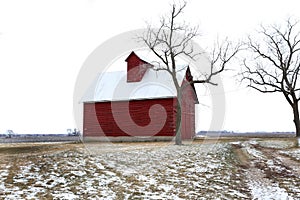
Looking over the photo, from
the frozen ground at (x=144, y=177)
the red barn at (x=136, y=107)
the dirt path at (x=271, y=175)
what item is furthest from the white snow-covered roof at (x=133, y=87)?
the frozen ground at (x=144, y=177)

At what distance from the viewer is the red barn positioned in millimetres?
28750

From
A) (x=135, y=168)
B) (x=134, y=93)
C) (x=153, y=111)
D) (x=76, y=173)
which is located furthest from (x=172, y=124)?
(x=76, y=173)

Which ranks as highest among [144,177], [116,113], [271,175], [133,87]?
[133,87]

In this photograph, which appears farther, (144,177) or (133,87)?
(133,87)

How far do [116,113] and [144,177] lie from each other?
20.0 meters

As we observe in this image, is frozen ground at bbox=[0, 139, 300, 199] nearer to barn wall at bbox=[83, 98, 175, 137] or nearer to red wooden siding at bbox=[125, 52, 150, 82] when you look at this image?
barn wall at bbox=[83, 98, 175, 137]

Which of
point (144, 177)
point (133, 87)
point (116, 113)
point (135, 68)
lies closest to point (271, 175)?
point (144, 177)

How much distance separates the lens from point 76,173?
1076 centimetres

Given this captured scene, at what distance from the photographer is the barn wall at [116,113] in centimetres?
2856

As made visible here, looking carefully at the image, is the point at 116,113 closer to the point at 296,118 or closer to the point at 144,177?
the point at 296,118

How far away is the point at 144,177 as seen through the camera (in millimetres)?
11102

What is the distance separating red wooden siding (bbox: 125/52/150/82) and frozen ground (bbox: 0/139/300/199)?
57.6 feet

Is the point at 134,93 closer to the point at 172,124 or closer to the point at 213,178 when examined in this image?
the point at 172,124

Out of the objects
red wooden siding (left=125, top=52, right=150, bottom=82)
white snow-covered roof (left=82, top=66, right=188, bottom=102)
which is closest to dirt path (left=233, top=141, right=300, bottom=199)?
white snow-covered roof (left=82, top=66, right=188, bottom=102)
